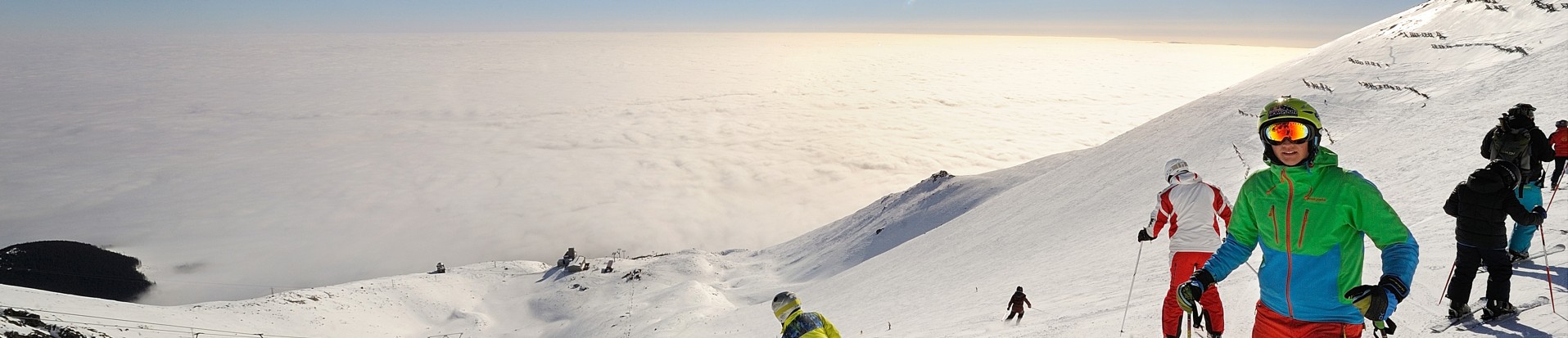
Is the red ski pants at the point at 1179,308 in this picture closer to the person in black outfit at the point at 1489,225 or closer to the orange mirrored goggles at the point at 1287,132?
the person in black outfit at the point at 1489,225

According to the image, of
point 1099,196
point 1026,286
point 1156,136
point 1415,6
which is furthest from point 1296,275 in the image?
point 1415,6

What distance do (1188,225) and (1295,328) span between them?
9.42 feet

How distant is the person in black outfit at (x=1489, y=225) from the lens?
16.4ft

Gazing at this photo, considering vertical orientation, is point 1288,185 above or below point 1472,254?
above

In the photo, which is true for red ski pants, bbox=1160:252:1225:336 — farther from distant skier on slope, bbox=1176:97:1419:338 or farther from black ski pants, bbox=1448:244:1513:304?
distant skier on slope, bbox=1176:97:1419:338

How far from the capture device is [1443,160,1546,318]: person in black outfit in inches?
197

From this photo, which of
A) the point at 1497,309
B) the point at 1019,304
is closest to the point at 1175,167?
the point at 1497,309

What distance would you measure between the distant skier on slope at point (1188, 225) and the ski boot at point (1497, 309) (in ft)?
5.63

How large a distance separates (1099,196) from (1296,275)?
17.6m

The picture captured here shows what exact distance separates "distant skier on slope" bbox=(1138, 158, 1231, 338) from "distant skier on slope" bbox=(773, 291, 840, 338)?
3.03 metres

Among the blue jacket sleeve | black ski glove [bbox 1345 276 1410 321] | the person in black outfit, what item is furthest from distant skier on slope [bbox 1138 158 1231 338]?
black ski glove [bbox 1345 276 1410 321]

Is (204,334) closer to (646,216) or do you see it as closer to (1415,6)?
(1415,6)

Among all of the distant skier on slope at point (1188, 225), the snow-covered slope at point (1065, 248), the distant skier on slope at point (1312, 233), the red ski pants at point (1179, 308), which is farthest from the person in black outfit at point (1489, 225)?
the distant skier on slope at point (1312, 233)

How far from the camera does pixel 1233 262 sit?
374 cm
